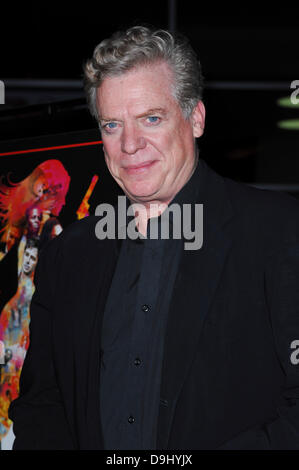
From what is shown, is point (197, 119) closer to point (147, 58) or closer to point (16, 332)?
point (147, 58)

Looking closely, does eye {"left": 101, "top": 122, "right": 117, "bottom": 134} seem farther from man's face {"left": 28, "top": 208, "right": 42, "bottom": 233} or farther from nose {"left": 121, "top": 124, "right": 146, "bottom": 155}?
man's face {"left": 28, "top": 208, "right": 42, "bottom": 233}

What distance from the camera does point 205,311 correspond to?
1.41m

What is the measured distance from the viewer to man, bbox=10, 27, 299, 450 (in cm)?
139

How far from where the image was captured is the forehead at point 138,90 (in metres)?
1.48

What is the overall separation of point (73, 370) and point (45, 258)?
0.35 m

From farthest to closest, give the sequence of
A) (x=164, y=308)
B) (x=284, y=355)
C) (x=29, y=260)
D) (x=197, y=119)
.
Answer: (x=29, y=260) < (x=197, y=119) < (x=164, y=308) < (x=284, y=355)

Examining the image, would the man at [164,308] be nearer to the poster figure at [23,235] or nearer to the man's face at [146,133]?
the man's face at [146,133]

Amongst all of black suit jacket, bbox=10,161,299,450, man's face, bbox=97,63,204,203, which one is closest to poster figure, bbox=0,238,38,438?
black suit jacket, bbox=10,161,299,450

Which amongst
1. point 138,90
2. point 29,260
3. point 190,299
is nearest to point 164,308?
point 190,299

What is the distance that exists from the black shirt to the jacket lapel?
0.03 meters

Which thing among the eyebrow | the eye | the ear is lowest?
the eye

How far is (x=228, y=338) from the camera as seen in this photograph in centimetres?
140

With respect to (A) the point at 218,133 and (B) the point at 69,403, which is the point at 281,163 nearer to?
(A) the point at 218,133

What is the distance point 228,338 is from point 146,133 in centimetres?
51
